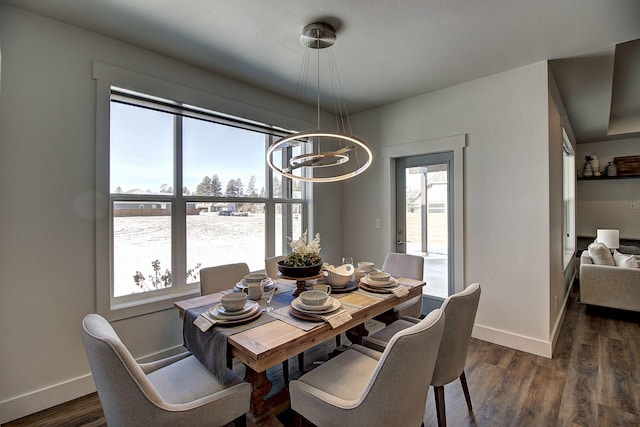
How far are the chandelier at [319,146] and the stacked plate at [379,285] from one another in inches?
31.9

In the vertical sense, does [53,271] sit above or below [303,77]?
below

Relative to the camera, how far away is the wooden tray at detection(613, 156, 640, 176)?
205 inches

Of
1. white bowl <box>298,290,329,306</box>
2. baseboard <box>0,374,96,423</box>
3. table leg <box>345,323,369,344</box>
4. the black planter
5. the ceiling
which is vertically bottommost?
baseboard <box>0,374,96,423</box>

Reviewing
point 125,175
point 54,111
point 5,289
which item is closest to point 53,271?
point 5,289

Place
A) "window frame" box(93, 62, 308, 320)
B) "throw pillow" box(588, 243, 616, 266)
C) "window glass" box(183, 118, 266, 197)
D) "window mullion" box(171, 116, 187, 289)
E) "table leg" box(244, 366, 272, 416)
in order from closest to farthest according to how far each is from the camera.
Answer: "table leg" box(244, 366, 272, 416), "window frame" box(93, 62, 308, 320), "window mullion" box(171, 116, 187, 289), "window glass" box(183, 118, 266, 197), "throw pillow" box(588, 243, 616, 266)

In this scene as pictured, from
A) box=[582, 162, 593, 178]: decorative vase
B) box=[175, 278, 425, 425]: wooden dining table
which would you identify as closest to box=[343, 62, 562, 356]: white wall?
box=[175, 278, 425, 425]: wooden dining table

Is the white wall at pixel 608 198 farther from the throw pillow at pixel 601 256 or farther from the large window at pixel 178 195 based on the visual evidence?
the large window at pixel 178 195

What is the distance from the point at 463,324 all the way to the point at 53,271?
8.83ft

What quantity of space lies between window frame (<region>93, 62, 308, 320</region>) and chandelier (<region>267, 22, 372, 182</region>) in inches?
36.6

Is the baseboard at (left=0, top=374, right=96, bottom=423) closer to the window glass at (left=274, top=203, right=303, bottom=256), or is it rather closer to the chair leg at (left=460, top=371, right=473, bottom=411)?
the window glass at (left=274, top=203, right=303, bottom=256)

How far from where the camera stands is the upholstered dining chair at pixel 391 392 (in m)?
1.08

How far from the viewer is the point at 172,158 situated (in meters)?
2.70

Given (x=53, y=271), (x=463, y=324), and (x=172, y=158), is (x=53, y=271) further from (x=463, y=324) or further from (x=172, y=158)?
(x=463, y=324)

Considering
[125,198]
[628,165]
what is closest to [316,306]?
[125,198]
